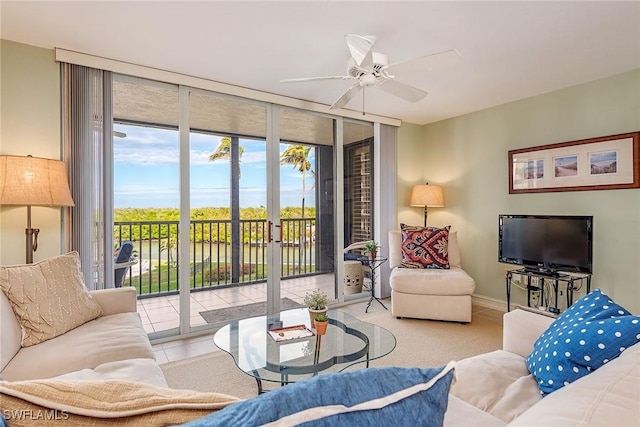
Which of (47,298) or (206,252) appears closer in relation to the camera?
(47,298)

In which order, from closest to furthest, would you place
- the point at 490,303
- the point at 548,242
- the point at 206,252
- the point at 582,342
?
the point at 582,342
the point at 548,242
the point at 206,252
the point at 490,303

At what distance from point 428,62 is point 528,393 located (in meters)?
1.90

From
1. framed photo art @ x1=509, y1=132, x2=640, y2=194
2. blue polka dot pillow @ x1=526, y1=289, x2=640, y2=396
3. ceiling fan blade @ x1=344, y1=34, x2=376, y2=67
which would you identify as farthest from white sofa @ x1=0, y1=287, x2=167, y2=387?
framed photo art @ x1=509, y1=132, x2=640, y2=194

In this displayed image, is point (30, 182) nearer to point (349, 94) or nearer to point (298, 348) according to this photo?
point (298, 348)

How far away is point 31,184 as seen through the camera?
218cm

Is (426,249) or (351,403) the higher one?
(351,403)

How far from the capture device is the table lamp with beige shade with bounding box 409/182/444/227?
4441mm

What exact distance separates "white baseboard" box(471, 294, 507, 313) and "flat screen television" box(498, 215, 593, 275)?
0.69m

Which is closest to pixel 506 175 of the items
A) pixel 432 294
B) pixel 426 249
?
pixel 426 249

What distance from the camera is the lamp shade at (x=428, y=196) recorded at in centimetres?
444

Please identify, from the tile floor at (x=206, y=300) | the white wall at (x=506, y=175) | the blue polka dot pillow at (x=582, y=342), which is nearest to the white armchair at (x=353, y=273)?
the tile floor at (x=206, y=300)

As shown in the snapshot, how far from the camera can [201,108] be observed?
3340 millimetres

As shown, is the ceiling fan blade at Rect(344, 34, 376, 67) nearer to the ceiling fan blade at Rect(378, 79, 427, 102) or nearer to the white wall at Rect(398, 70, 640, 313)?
the ceiling fan blade at Rect(378, 79, 427, 102)

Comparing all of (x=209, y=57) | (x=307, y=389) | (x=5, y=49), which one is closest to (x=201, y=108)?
(x=209, y=57)
